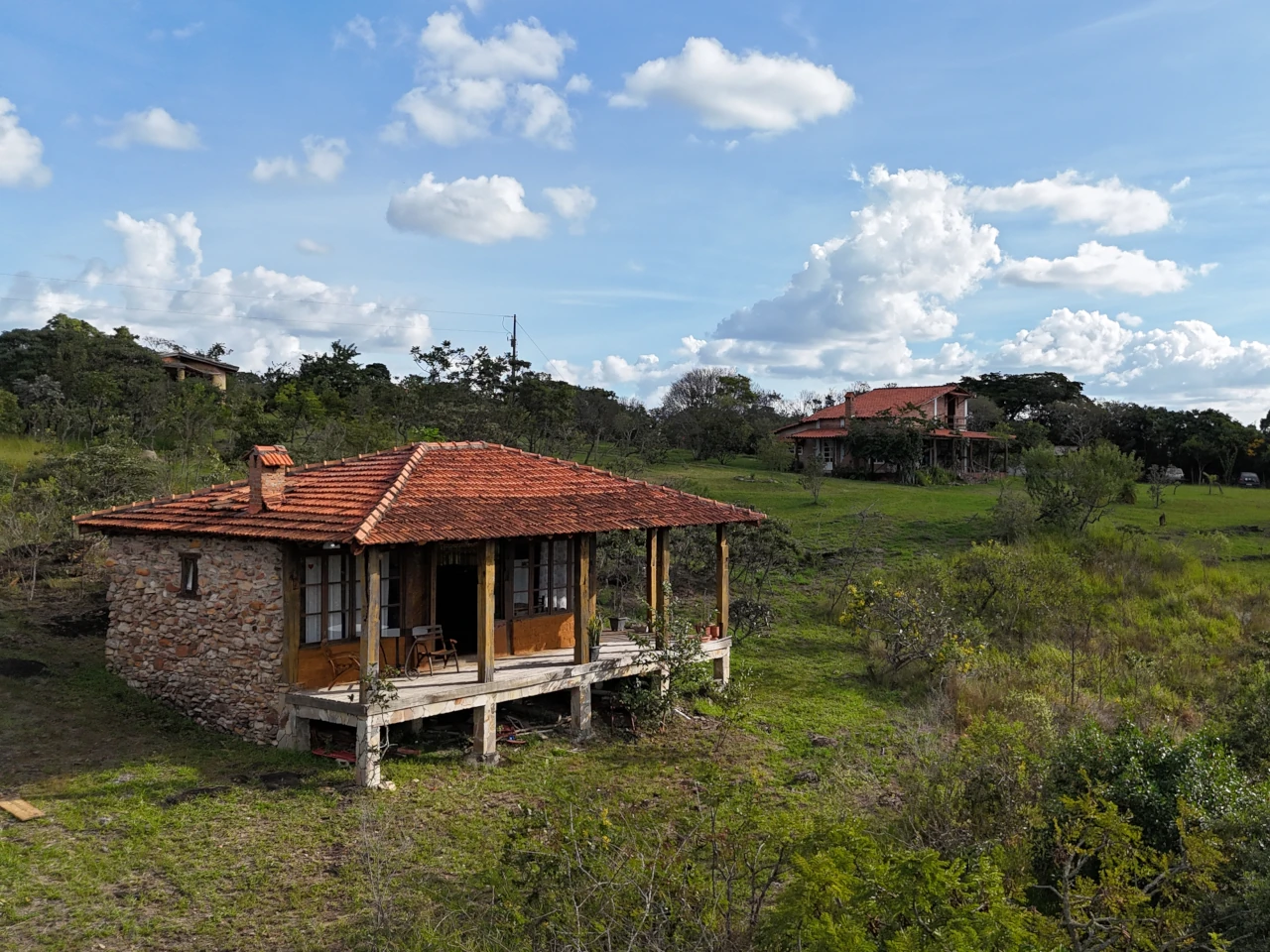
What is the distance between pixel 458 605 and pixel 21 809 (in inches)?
255

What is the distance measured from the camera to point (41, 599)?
18172mm

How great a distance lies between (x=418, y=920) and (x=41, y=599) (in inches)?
546

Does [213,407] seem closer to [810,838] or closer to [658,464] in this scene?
[658,464]

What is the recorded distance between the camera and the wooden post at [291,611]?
40.7 feet

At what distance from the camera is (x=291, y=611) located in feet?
41.1

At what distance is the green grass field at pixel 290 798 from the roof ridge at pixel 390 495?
3129 millimetres

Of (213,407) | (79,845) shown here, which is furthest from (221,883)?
(213,407)

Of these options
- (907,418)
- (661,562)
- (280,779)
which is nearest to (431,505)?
(280,779)

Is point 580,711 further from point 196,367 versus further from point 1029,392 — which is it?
point 1029,392

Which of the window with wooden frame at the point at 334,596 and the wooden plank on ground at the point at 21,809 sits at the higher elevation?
the window with wooden frame at the point at 334,596

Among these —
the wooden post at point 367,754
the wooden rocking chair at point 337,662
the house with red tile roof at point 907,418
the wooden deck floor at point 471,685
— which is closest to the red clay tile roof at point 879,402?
the house with red tile roof at point 907,418

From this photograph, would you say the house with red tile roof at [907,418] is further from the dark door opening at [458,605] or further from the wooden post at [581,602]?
the wooden post at [581,602]

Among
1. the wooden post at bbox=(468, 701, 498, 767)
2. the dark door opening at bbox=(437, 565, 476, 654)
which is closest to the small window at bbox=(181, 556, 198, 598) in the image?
the dark door opening at bbox=(437, 565, 476, 654)

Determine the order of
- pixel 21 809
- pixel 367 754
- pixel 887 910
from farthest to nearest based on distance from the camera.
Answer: pixel 367 754
pixel 21 809
pixel 887 910
